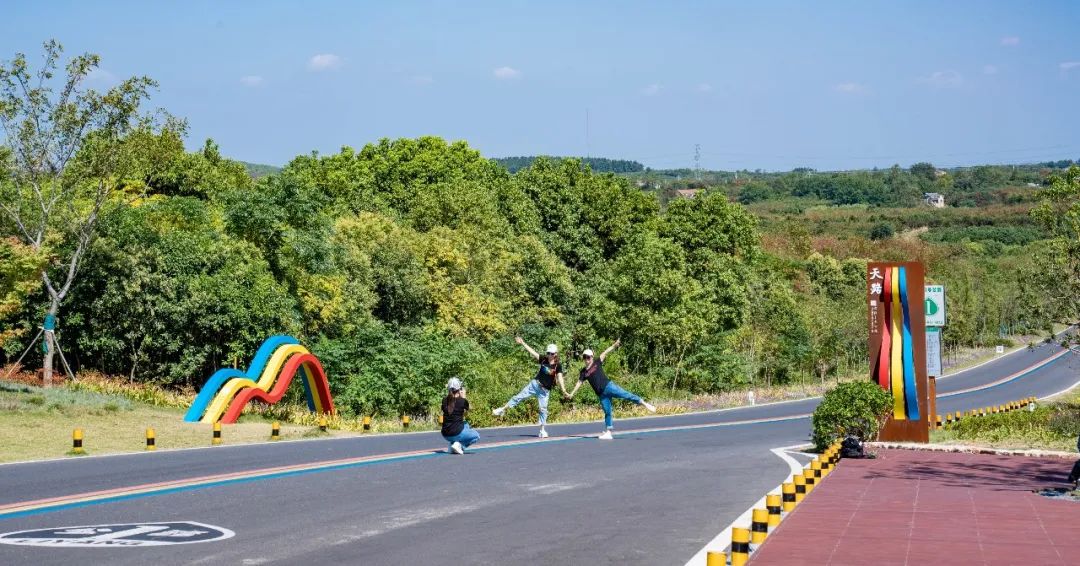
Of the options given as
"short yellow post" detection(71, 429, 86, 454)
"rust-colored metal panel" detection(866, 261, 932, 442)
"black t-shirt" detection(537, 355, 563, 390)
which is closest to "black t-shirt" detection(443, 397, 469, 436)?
"black t-shirt" detection(537, 355, 563, 390)

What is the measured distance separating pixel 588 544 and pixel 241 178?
62.7 m

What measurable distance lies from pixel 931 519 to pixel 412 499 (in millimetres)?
6134

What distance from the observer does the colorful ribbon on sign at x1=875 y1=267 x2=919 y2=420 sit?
22.9 m

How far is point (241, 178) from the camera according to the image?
233 ft

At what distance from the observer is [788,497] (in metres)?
14.2

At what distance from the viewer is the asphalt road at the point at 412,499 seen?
36.4 ft

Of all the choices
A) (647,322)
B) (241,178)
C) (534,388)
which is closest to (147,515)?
(534,388)

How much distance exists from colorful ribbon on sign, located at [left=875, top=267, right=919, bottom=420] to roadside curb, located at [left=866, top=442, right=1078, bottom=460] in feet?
2.45

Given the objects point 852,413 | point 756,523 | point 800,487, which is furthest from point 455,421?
point 756,523

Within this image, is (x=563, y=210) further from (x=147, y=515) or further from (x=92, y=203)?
(x=147, y=515)

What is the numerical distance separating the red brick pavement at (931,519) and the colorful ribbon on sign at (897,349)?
356 centimetres

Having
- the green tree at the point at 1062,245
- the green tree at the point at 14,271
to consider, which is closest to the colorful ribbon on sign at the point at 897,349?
the green tree at the point at 1062,245

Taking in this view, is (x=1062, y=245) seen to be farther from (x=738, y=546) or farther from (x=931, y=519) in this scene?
(x=738, y=546)

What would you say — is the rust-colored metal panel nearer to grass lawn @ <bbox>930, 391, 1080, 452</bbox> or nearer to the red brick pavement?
grass lawn @ <bbox>930, 391, 1080, 452</bbox>
